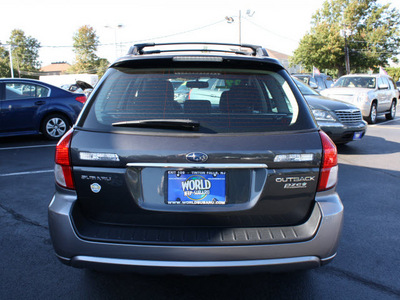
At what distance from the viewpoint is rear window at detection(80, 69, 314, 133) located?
235cm

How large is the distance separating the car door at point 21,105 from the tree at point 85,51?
78166mm

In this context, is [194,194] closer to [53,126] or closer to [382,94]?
[53,126]

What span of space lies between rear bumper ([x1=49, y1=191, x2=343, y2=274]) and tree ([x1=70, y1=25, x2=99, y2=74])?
86.0m

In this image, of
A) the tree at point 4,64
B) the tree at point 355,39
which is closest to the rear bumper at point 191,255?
the tree at point 355,39

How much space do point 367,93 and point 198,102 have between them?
11.7m

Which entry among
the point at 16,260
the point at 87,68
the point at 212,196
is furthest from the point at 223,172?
the point at 87,68

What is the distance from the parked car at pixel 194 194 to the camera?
2.15 metres

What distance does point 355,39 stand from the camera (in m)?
52.2

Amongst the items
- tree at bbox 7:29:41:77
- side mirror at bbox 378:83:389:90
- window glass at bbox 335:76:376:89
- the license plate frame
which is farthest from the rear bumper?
tree at bbox 7:29:41:77

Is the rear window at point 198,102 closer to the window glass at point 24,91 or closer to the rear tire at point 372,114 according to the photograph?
the window glass at point 24,91

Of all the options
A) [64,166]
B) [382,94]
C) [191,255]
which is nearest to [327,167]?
[191,255]

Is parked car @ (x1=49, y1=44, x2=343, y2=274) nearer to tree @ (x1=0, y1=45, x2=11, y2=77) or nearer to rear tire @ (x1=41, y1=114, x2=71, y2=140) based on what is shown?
rear tire @ (x1=41, y1=114, x2=71, y2=140)

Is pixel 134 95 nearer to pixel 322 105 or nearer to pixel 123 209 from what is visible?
pixel 123 209

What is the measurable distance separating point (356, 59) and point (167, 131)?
5534 centimetres
